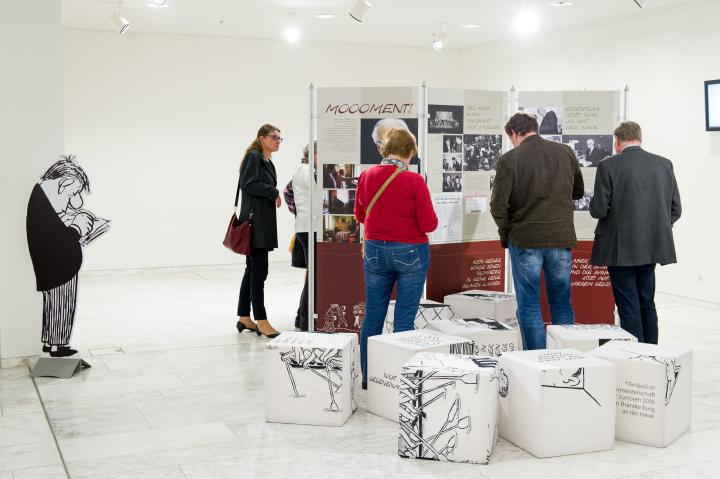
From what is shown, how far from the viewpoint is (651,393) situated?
3811mm

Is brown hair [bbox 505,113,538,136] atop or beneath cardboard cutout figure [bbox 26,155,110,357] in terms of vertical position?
atop

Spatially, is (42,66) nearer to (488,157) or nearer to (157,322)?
(157,322)

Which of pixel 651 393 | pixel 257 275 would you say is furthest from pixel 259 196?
pixel 651 393

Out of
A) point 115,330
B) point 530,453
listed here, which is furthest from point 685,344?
point 115,330

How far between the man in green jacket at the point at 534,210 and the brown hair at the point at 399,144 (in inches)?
20.9

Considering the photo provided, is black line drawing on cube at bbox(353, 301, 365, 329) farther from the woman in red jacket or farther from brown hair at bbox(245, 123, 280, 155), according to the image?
brown hair at bbox(245, 123, 280, 155)

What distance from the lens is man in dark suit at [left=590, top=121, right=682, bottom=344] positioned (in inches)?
193

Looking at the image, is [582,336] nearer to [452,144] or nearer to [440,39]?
[452,144]

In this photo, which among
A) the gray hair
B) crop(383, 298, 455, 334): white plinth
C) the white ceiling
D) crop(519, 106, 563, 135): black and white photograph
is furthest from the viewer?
the white ceiling

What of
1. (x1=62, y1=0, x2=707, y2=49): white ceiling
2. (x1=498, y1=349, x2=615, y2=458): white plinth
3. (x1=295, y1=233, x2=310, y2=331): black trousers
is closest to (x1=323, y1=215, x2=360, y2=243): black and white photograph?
(x1=295, y1=233, x2=310, y2=331): black trousers

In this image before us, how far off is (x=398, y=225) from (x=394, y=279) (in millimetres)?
337

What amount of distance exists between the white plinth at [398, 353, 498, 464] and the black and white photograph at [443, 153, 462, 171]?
2.21 m

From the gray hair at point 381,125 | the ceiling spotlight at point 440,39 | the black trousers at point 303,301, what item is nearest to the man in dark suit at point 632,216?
the gray hair at point 381,125

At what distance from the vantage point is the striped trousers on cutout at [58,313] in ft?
16.8
